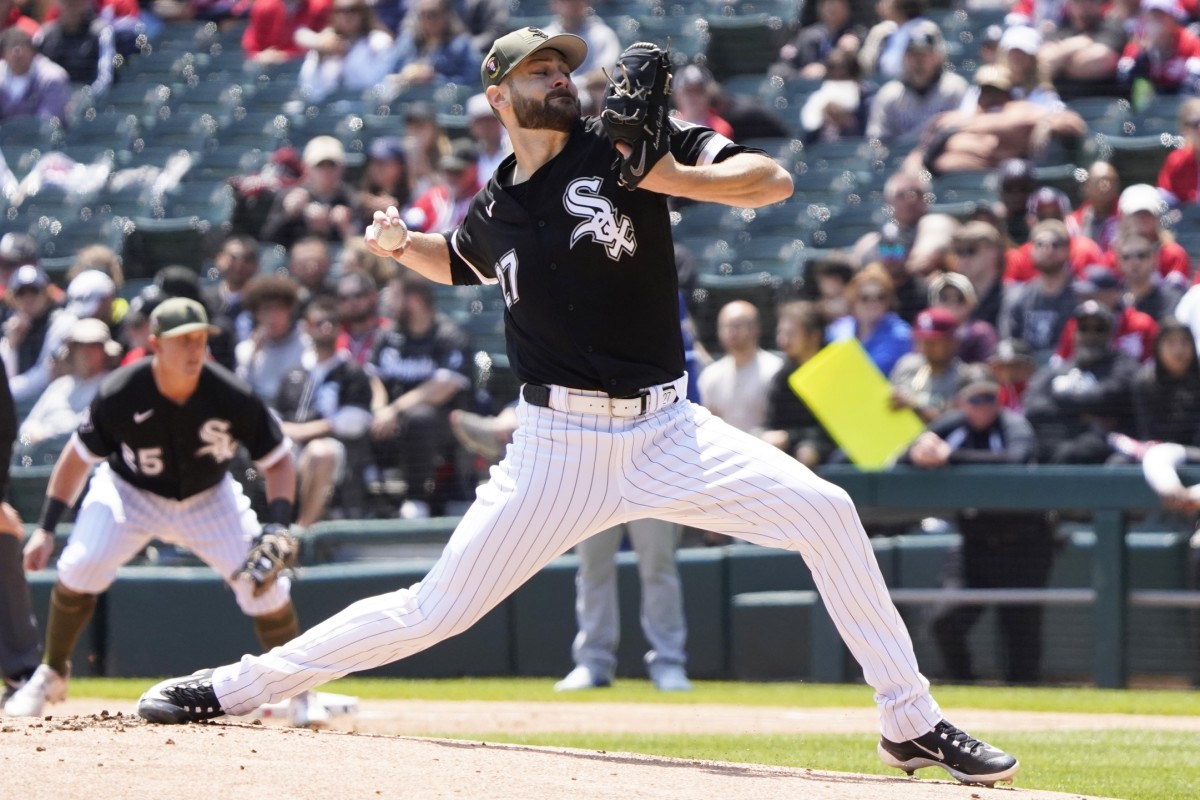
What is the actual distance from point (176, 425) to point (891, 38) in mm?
6954

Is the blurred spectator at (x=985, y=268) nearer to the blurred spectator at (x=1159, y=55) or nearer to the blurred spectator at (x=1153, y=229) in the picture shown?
the blurred spectator at (x=1153, y=229)

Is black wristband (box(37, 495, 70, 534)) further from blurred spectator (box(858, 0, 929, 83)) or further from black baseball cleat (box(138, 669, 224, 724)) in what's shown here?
blurred spectator (box(858, 0, 929, 83))

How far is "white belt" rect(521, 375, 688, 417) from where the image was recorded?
4660mm

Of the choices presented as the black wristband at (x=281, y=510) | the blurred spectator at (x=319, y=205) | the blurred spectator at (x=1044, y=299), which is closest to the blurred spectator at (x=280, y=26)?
the blurred spectator at (x=319, y=205)

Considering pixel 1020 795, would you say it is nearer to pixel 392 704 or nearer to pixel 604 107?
pixel 604 107

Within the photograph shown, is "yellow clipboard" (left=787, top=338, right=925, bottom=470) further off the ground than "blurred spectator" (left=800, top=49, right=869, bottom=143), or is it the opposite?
"blurred spectator" (left=800, top=49, right=869, bottom=143)

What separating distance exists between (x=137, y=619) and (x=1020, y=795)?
6020 millimetres

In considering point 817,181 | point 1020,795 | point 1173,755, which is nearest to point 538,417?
point 1020,795

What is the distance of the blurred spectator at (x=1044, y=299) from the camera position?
30.8ft

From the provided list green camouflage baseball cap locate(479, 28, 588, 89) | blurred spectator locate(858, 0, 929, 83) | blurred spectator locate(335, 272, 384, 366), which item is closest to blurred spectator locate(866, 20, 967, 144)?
blurred spectator locate(858, 0, 929, 83)

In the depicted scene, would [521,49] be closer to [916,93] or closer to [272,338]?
[272,338]

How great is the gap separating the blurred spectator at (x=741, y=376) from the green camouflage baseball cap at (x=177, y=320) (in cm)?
335

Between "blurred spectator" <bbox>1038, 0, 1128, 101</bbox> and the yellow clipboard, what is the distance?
3320 millimetres

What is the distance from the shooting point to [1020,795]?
175 inches
